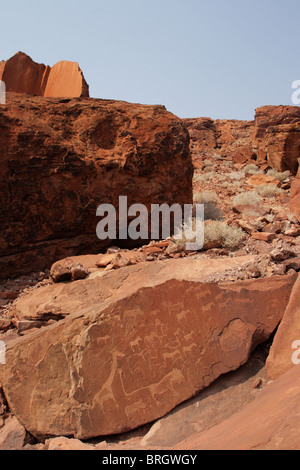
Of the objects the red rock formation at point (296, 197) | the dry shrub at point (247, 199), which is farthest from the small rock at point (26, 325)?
the dry shrub at point (247, 199)

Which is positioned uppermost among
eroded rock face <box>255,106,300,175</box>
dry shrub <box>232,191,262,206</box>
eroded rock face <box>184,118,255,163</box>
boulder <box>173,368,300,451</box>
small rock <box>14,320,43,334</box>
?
eroded rock face <box>184,118,255,163</box>

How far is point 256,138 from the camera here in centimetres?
2586

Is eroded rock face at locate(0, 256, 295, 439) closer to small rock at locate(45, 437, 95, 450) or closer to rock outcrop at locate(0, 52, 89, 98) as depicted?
small rock at locate(45, 437, 95, 450)

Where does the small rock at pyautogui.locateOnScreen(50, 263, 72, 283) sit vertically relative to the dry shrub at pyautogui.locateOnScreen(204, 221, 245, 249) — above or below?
below

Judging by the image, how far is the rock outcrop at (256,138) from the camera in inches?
624

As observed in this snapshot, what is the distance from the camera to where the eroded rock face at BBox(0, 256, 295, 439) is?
2859mm

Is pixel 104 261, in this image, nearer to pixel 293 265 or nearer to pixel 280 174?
pixel 293 265

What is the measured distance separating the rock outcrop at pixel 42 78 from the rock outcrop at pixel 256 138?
10471mm

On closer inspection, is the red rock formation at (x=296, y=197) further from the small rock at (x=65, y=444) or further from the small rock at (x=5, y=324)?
the small rock at (x=65, y=444)

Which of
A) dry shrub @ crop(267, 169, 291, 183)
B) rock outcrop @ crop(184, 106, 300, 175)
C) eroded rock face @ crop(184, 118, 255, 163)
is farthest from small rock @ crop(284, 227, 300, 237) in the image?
eroded rock face @ crop(184, 118, 255, 163)

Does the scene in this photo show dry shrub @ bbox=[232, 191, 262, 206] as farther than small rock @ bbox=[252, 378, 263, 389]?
Yes

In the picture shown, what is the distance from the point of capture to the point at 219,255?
17.5 ft

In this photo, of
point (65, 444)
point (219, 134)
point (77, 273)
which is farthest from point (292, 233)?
point (219, 134)

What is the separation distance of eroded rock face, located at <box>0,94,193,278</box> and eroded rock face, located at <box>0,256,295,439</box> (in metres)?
2.66
